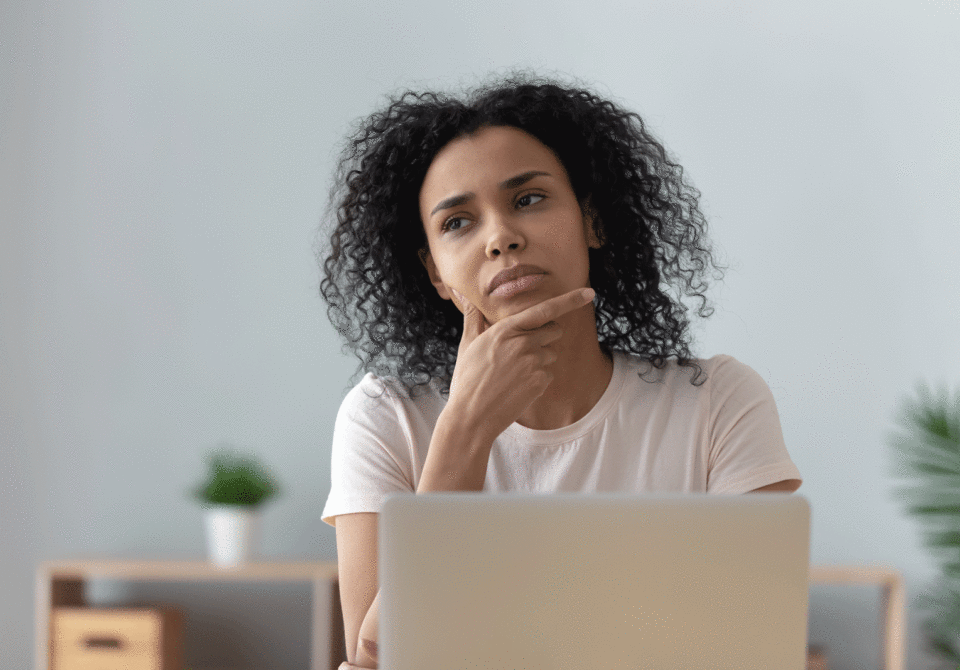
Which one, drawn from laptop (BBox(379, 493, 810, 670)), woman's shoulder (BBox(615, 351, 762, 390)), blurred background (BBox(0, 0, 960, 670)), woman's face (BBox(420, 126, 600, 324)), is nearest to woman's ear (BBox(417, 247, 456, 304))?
woman's face (BBox(420, 126, 600, 324))

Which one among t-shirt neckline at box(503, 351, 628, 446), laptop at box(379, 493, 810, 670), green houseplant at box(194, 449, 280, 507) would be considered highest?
t-shirt neckline at box(503, 351, 628, 446)

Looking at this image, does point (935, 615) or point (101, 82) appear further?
point (101, 82)

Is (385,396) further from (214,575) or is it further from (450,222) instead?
(214,575)

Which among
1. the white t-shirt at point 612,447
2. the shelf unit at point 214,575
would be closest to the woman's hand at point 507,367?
the white t-shirt at point 612,447

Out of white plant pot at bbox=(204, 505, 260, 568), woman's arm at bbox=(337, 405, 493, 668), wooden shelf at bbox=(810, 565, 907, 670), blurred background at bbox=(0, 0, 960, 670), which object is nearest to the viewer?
woman's arm at bbox=(337, 405, 493, 668)

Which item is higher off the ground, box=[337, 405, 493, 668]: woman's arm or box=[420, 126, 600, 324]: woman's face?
box=[420, 126, 600, 324]: woman's face

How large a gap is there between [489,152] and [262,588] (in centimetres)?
216

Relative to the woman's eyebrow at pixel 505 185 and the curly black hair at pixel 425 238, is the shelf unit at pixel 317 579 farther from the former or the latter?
the woman's eyebrow at pixel 505 185

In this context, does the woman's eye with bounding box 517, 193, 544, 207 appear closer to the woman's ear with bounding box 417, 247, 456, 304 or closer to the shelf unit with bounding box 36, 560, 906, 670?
the woman's ear with bounding box 417, 247, 456, 304

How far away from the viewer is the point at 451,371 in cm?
153

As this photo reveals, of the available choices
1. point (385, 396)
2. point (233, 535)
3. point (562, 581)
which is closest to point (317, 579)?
point (233, 535)

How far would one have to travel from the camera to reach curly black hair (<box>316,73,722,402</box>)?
1470 mm

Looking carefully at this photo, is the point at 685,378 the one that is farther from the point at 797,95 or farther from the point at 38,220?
the point at 38,220

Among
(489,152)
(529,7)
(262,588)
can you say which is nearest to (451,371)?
(489,152)
